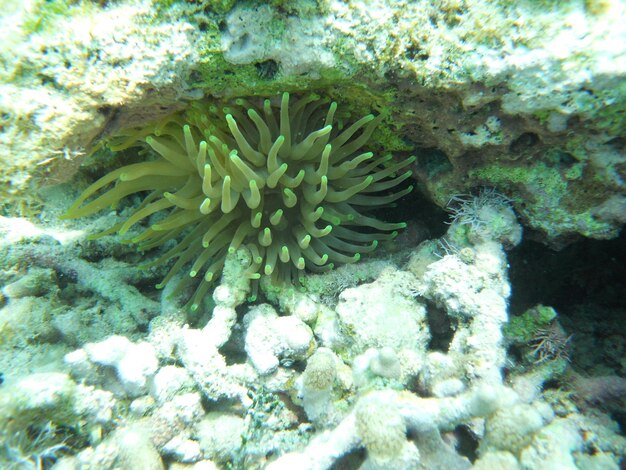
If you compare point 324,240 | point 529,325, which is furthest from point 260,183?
point 529,325

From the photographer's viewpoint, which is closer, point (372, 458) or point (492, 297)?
point (372, 458)

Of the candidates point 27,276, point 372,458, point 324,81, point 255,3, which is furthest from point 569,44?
point 27,276

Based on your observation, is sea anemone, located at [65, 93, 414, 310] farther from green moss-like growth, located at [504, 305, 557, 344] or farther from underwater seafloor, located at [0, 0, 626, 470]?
green moss-like growth, located at [504, 305, 557, 344]

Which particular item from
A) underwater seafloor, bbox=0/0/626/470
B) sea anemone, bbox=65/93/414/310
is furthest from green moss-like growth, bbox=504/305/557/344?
sea anemone, bbox=65/93/414/310

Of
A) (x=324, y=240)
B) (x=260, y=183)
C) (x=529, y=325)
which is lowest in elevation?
(x=529, y=325)

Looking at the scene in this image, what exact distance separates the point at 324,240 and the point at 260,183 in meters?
0.67

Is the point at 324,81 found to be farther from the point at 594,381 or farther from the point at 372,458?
the point at 594,381

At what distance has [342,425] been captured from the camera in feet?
6.10

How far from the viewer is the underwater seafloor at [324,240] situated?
180 cm

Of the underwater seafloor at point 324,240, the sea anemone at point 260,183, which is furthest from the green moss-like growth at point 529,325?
the sea anemone at point 260,183

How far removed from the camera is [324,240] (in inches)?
108

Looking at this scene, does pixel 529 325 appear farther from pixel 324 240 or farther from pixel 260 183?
pixel 260 183

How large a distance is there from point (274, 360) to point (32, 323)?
5.14 feet

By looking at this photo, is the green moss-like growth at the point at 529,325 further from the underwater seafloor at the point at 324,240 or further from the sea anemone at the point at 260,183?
the sea anemone at the point at 260,183
